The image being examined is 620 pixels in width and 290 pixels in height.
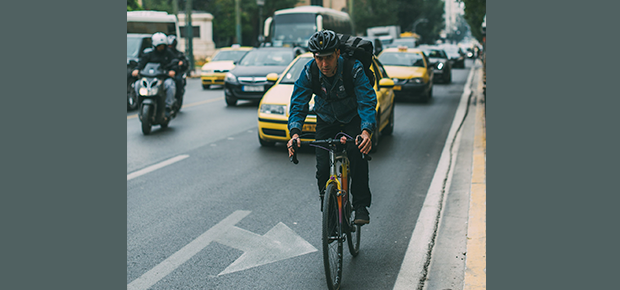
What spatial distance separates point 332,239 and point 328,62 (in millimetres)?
1112

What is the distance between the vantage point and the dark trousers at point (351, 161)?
4.15 m

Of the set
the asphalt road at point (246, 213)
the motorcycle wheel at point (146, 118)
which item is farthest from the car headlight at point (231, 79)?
the motorcycle wheel at point (146, 118)

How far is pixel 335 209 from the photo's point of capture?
12.6ft

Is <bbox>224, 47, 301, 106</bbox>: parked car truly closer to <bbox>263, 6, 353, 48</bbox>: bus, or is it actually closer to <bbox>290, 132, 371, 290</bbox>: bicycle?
<bbox>263, 6, 353, 48</bbox>: bus

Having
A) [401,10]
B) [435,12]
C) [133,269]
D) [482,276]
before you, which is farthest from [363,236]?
[435,12]

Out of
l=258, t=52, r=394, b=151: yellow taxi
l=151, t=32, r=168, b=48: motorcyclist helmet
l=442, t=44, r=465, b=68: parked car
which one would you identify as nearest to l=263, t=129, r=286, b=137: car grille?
l=258, t=52, r=394, b=151: yellow taxi

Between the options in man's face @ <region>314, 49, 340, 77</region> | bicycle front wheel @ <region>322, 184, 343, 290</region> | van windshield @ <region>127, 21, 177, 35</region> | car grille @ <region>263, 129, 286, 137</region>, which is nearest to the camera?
bicycle front wheel @ <region>322, 184, 343, 290</region>

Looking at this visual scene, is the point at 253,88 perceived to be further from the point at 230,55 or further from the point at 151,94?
the point at 230,55

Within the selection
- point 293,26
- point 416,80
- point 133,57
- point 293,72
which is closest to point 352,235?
point 293,72

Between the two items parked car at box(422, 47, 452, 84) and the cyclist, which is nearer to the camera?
the cyclist

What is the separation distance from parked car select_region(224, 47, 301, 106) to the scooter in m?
4.72

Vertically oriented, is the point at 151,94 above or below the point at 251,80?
below

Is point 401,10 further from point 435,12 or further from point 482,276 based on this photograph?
point 482,276

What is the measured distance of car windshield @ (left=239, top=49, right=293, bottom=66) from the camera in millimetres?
16984
